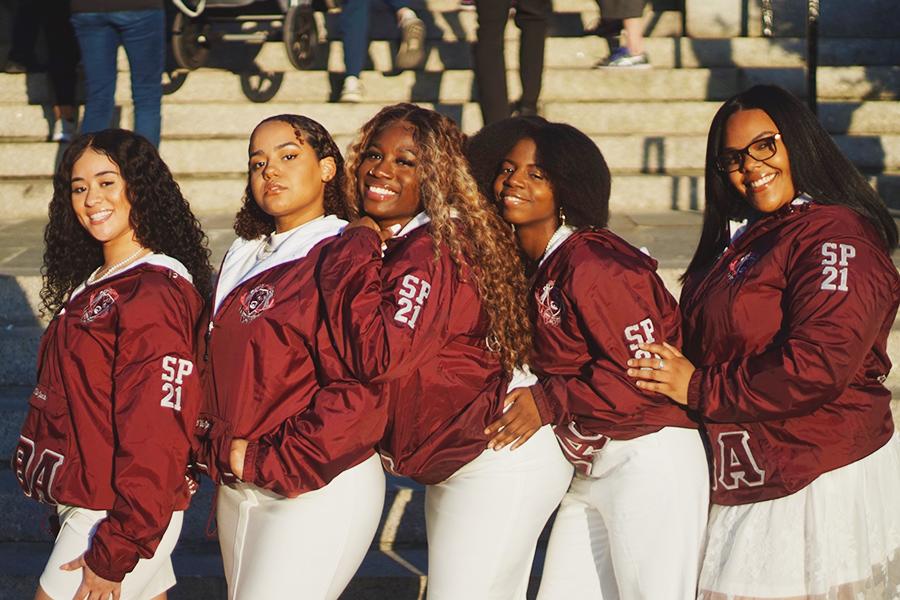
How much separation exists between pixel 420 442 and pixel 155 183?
3.32 ft

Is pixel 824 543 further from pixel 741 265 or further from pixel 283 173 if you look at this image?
pixel 283 173

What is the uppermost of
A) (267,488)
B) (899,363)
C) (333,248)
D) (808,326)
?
(333,248)

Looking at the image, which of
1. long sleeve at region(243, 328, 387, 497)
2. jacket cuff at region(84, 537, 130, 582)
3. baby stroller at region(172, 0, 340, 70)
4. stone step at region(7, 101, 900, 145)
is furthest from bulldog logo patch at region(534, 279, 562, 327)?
baby stroller at region(172, 0, 340, 70)

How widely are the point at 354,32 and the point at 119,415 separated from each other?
4.98 m

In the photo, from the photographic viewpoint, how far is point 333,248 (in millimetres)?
3217

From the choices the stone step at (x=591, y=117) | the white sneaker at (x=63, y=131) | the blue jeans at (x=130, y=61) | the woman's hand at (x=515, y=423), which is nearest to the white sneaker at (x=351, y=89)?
the stone step at (x=591, y=117)

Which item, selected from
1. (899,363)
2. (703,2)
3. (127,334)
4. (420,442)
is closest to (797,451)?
(420,442)

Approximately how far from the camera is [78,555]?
10.4ft

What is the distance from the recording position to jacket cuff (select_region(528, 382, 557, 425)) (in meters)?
3.35

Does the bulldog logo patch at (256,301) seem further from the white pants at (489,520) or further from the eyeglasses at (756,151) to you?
the eyeglasses at (756,151)

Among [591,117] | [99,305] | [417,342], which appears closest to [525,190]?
[417,342]

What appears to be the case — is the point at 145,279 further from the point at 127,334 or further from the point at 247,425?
the point at 247,425

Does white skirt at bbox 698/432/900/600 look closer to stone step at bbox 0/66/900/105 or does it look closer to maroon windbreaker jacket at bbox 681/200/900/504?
maroon windbreaker jacket at bbox 681/200/900/504

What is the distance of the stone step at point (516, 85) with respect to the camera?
328 inches
